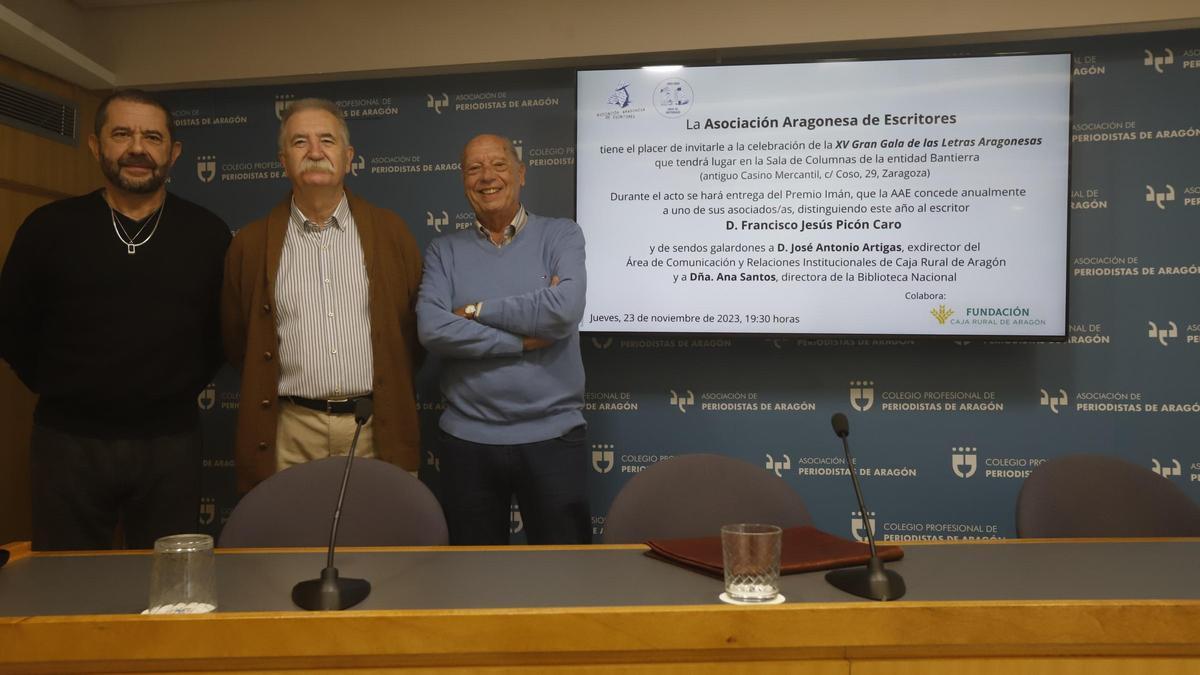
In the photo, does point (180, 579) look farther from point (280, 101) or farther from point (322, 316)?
point (280, 101)

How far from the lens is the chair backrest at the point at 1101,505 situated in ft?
6.98

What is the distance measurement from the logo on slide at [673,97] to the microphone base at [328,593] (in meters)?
2.39

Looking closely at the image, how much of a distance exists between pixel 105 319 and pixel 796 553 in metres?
2.04

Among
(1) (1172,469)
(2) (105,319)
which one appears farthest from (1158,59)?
(2) (105,319)

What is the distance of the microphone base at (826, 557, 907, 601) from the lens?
4.15 ft

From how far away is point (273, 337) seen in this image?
2.56 m

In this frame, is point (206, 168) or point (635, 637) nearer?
point (635, 637)

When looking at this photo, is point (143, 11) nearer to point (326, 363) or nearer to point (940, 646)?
point (326, 363)

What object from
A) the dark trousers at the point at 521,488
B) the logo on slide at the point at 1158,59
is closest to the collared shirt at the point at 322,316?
the dark trousers at the point at 521,488

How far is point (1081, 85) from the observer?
3.22 m

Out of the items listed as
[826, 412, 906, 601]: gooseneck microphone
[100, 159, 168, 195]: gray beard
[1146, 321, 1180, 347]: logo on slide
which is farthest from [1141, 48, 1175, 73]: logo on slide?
[100, 159, 168, 195]: gray beard

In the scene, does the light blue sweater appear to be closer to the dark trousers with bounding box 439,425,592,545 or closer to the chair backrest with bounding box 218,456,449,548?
the dark trousers with bounding box 439,425,592,545

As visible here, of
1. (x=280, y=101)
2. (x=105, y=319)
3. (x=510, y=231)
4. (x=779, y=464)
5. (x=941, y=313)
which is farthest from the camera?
(x=280, y=101)

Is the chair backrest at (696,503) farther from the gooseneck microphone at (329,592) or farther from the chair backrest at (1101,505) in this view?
the gooseneck microphone at (329,592)
